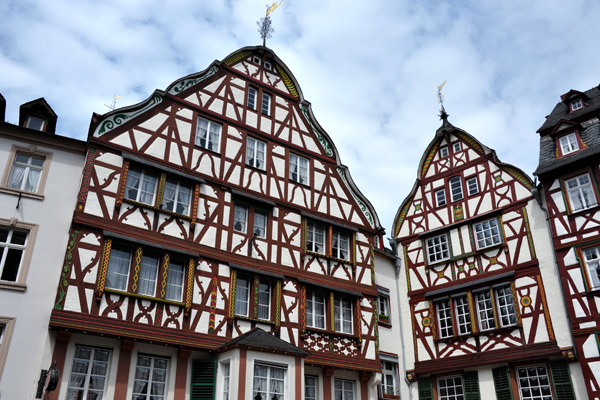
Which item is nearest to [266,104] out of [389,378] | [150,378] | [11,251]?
[11,251]

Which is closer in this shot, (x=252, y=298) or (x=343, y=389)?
(x=252, y=298)

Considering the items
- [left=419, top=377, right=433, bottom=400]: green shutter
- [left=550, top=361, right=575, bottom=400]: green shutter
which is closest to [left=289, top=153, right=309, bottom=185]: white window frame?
[left=419, top=377, right=433, bottom=400]: green shutter

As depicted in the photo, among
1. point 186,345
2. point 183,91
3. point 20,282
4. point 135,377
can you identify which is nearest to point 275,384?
point 186,345

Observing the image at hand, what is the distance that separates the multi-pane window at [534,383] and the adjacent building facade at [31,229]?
13879 mm

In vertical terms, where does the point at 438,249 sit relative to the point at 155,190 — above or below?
above

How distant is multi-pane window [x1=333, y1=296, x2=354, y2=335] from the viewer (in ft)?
55.9

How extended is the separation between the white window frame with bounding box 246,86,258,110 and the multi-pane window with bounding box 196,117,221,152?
5.70 feet

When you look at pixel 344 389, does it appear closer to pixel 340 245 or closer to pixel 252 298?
pixel 252 298

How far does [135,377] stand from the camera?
12.7m

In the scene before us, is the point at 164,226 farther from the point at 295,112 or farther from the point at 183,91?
the point at 295,112

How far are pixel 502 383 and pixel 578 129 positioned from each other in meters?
8.94

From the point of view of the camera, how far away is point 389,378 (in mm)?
19297

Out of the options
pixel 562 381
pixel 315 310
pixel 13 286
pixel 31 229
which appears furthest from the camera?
pixel 315 310

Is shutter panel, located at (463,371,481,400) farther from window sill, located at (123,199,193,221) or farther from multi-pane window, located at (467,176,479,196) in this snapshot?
window sill, located at (123,199,193,221)
